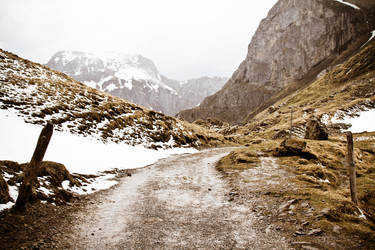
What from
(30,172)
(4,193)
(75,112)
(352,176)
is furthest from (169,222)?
(75,112)

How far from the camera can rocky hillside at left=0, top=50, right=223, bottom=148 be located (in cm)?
2575

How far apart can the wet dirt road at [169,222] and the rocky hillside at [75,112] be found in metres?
17.4

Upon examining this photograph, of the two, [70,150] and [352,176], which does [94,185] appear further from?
[352,176]

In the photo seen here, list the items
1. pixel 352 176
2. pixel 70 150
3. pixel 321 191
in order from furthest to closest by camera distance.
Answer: pixel 70 150 < pixel 321 191 < pixel 352 176

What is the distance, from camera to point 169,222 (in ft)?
30.7

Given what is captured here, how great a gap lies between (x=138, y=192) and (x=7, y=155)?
383 inches

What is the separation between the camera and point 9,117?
21328 mm

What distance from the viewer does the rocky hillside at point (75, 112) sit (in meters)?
25.8

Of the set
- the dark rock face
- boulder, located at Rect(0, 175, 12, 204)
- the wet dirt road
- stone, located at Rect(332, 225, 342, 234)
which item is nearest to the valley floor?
the wet dirt road

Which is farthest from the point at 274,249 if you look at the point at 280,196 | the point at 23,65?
the point at 23,65

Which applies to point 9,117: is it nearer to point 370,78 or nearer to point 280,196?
point 280,196

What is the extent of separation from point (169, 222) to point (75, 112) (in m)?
27.8

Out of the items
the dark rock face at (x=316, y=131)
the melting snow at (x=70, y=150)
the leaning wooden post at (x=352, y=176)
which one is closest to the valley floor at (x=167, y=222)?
the leaning wooden post at (x=352, y=176)

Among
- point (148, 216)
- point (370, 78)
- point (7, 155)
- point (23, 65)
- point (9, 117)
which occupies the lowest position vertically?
point (148, 216)
